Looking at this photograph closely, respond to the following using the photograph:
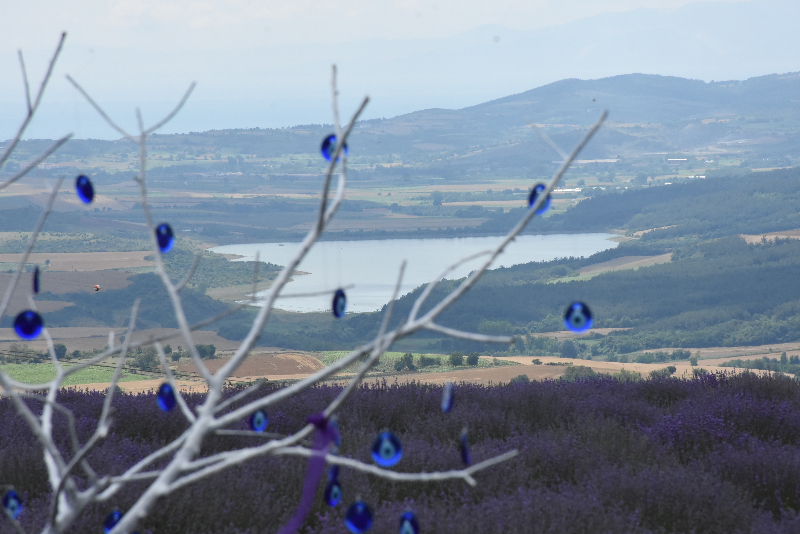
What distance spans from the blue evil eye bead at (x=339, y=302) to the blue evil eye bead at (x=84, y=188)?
26.2 inches

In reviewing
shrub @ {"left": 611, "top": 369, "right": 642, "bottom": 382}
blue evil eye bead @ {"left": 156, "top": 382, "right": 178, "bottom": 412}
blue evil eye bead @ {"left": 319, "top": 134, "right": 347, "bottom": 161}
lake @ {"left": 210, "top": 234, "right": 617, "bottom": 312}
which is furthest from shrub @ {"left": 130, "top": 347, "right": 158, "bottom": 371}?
lake @ {"left": 210, "top": 234, "right": 617, "bottom": 312}

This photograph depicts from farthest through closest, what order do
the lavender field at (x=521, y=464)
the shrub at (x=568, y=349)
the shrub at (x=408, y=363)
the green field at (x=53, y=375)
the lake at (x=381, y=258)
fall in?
1. the lake at (x=381, y=258)
2. the shrub at (x=568, y=349)
3. the shrub at (x=408, y=363)
4. the green field at (x=53, y=375)
5. the lavender field at (x=521, y=464)

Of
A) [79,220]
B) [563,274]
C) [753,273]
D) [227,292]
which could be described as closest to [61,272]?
[227,292]

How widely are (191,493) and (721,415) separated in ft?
11.2

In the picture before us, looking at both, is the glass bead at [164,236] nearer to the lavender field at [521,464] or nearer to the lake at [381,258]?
the lavender field at [521,464]

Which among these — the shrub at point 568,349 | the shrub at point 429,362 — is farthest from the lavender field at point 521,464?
the shrub at point 568,349

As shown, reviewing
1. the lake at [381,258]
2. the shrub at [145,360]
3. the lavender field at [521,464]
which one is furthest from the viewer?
Result: the lake at [381,258]

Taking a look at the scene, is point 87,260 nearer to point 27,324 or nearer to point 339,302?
point 27,324

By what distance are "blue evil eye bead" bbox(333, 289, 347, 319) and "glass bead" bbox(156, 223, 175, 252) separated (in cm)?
41

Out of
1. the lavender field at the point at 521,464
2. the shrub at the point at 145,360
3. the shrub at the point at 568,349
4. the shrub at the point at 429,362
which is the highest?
the lavender field at the point at 521,464

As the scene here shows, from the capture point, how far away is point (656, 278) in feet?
299

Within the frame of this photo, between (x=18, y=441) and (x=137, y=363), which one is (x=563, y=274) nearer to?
(x=137, y=363)

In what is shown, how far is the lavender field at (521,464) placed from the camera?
122 inches

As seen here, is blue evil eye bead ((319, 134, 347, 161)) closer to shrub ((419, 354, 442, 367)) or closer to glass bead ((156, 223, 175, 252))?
glass bead ((156, 223, 175, 252))
